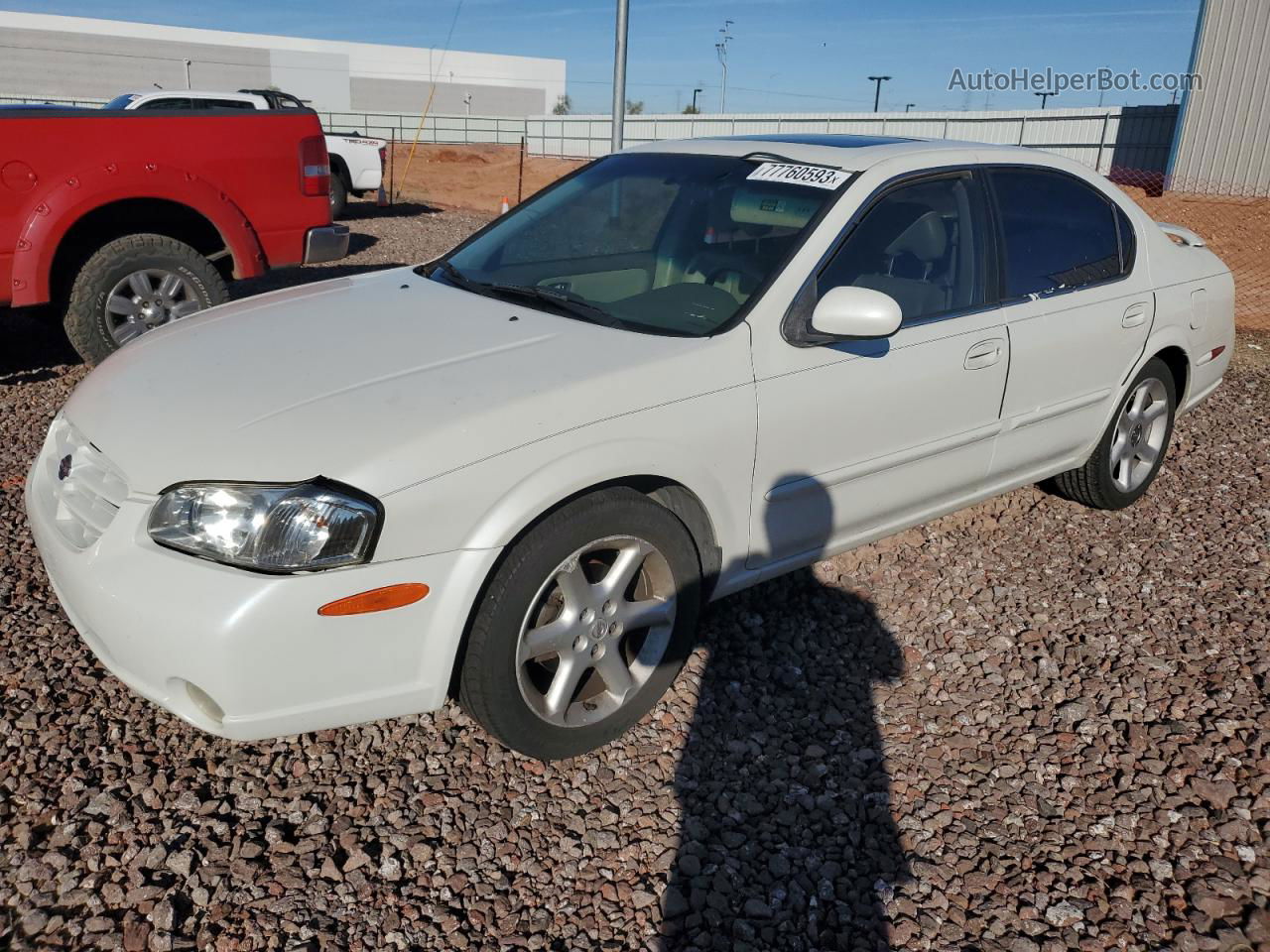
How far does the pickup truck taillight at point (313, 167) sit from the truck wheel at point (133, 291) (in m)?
0.84

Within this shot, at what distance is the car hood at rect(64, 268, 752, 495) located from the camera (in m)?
2.43

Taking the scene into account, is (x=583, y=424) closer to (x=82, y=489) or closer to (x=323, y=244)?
(x=82, y=489)

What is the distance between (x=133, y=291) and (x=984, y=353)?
4.94 metres

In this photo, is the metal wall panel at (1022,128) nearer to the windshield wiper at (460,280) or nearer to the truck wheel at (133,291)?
the truck wheel at (133,291)

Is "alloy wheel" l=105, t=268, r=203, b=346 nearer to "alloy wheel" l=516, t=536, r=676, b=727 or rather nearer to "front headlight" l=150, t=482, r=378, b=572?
"front headlight" l=150, t=482, r=378, b=572

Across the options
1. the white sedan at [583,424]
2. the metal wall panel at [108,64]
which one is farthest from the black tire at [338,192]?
the metal wall panel at [108,64]

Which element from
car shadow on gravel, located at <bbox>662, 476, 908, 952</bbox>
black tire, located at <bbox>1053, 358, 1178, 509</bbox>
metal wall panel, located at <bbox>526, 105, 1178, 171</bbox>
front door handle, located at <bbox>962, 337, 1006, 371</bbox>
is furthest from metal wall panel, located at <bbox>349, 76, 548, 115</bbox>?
car shadow on gravel, located at <bbox>662, 476, 908, 952</bbox>

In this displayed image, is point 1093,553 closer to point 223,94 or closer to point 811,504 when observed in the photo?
point 811,504

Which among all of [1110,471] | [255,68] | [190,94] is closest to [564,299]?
[1110,471]

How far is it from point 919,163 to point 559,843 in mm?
2631

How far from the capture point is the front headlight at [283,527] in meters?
2.31

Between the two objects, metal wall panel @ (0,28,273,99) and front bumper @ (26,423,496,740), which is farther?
metal wall panel @ (0,28,273,99)

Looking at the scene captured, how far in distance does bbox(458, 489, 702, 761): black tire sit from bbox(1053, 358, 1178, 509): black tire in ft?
8.42

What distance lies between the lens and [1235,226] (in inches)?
479
